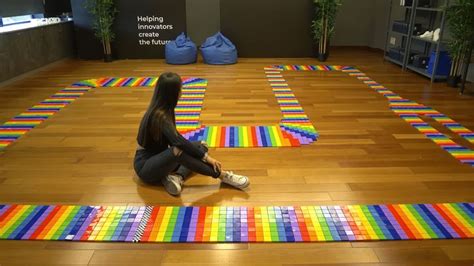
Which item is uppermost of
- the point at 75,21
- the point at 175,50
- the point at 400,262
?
the point at 75,21

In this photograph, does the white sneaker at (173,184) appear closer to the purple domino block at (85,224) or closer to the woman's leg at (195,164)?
the woman's leg at (195,164)

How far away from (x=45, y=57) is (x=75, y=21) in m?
1.19

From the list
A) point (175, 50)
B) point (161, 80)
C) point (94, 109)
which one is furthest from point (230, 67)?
point (161, 80)

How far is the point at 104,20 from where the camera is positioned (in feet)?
22.0

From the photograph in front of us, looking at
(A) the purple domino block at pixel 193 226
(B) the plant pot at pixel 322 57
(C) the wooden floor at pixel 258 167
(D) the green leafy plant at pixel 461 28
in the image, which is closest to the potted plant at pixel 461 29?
(D) the green leafy plant at pixel 461 28

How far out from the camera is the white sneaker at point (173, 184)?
8.11 ft

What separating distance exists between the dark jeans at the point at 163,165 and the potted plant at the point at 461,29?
4052mm

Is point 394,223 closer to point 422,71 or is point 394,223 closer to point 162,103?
point 162,103

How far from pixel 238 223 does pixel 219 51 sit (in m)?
4.92

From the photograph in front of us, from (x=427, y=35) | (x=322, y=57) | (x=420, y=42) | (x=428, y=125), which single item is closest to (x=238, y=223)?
(x=428, y=125)

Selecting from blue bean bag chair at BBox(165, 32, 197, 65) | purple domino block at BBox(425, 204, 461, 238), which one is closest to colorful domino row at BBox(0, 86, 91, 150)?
blue bean bag chair at BBox(165, 32, 197, 65)

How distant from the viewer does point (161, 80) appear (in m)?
2.32

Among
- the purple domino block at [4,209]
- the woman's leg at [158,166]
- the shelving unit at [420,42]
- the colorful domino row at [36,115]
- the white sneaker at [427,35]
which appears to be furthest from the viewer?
the white sneaker at [427,35]

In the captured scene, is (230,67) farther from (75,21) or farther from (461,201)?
(461,201)
